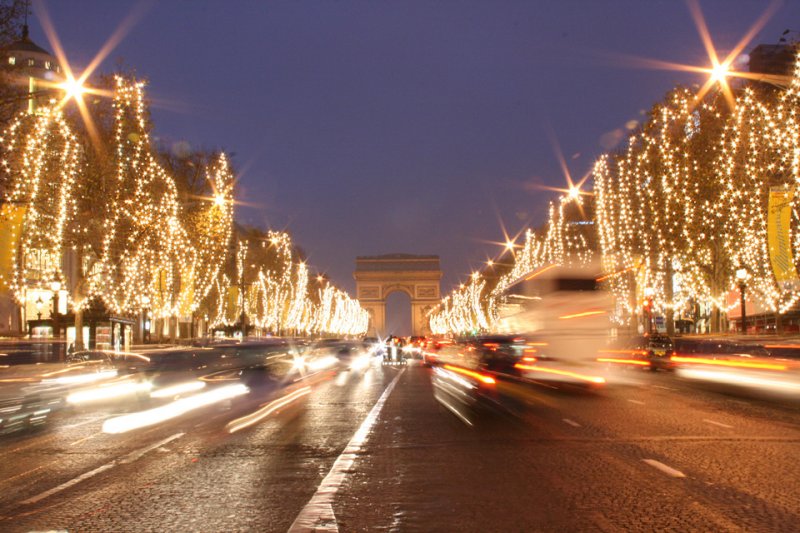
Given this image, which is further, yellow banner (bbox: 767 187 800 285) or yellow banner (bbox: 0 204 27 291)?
yellow banner (bbox: 0 204 27 291)

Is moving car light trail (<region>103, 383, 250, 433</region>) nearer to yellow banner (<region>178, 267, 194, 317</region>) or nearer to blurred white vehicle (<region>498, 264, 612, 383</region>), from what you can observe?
blurred white vehicle (<region>498, 264, 612, 383</region>)

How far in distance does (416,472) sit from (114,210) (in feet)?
108

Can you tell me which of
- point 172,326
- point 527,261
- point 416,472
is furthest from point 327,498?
point 527,261

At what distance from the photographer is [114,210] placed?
1542 inches

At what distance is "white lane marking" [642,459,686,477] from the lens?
350 inches

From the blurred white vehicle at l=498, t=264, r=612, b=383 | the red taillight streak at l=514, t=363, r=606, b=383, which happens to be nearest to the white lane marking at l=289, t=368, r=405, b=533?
the red taillight streak at l=514, t=363, r=606, b=383

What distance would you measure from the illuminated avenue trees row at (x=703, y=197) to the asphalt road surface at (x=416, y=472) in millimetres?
11947

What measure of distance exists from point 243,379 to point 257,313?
201ft

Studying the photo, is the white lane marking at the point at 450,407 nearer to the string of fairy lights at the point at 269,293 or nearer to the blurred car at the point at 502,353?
the blurred car at the point at 502,353

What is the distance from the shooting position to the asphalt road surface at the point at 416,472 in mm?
6953

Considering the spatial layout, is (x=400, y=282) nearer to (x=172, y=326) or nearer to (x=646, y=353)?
(x=172, y=326)

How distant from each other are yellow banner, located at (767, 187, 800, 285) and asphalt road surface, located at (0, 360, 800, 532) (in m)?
9.83

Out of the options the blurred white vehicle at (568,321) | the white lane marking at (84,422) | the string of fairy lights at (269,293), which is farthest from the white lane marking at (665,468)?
the string of fairy lights at (269,293)

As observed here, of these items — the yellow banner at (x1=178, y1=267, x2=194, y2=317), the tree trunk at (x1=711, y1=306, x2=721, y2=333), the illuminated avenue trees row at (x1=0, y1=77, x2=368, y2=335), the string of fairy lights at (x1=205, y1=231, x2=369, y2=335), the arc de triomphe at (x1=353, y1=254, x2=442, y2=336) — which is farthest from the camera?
the arc de triomphe at (x1=353, y1=254, x2=442, y2=336)
